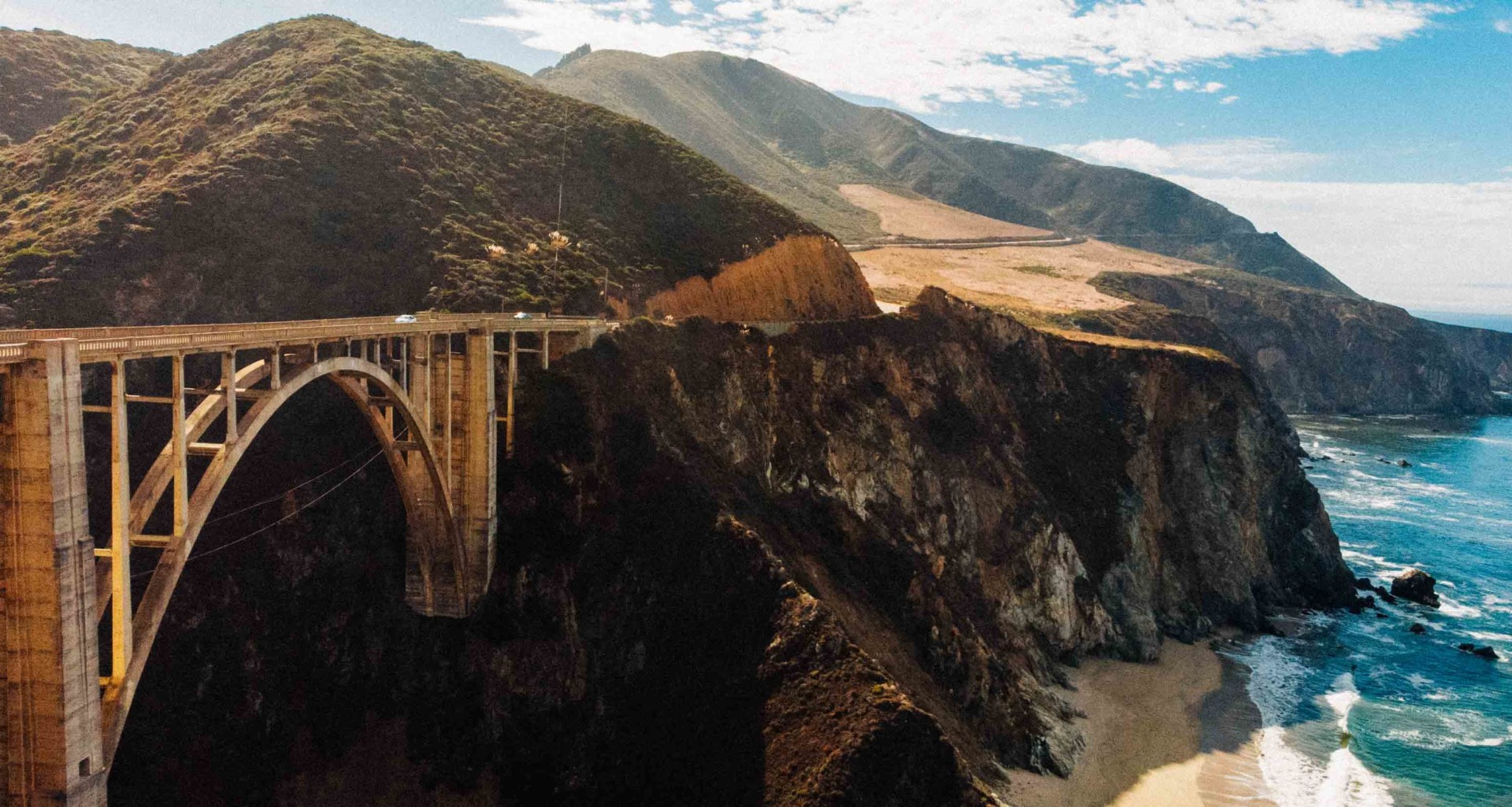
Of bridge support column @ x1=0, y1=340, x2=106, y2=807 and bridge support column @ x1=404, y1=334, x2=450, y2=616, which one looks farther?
bridge support column @ x1=404, y1=334, x2=450, y2=616

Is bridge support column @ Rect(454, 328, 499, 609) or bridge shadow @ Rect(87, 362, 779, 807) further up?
bridge support column @ Rect(454, 328, 499, 609)

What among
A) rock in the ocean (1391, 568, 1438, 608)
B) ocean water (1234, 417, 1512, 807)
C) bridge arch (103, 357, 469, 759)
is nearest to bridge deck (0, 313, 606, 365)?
bridge arch (103, 357, 469, 759)

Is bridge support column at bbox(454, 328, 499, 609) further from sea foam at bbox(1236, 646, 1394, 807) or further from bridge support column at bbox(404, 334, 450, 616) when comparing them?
sea foam at bbox(1236, 646, 1394, 807)

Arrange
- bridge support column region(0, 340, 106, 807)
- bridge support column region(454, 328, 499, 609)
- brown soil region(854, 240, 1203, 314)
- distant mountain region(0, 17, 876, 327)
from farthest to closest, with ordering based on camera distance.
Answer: brown soil region(854, 240, 1203, 314)
distant mountain region(0, 17, 876, 327)
bridge support column region(454, 328, 499, 609)
bridge support column region(0, 340, 106, 807)

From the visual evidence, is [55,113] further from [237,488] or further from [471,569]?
[471,569]

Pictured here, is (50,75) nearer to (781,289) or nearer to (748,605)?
(781,289)

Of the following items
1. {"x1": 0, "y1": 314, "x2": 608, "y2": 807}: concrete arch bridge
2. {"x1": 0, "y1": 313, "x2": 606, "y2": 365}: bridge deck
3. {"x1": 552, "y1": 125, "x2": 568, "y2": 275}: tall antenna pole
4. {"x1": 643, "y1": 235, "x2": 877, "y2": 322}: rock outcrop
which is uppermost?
{"x1": 552, "y1": 125, "x2": 568, "y2": 275}: tall antenna pole

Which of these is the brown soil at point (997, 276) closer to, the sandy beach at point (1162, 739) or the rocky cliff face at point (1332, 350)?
the rocky cliff face at point (1332, 350)

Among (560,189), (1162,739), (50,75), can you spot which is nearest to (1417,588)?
(1162,739)
